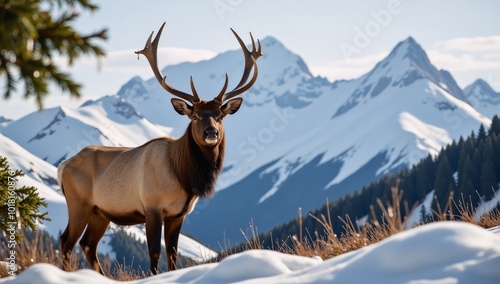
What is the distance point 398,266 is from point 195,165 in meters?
6.11

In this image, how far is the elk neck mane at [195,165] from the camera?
11.2m

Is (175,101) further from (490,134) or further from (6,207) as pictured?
(490,134)

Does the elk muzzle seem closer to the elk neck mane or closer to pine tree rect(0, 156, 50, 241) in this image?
the elk neck mane

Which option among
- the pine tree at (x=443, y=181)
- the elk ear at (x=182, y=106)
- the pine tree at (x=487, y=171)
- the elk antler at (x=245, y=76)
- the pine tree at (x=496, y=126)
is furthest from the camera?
the pine tree at (x=443, y=181)

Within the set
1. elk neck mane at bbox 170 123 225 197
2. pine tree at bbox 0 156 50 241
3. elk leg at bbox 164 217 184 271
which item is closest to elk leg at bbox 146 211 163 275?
elk leg at bbox 164 217 184 271

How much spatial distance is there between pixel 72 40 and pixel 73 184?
6.94m

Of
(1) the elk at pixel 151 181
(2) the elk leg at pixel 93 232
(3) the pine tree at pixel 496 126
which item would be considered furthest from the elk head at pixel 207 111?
(3) the pine tree at pixel 496 126

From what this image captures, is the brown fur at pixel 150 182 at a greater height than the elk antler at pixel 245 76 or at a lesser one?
lesser

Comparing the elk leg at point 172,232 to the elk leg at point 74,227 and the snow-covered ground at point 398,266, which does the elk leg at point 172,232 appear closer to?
the elk leg at point 74,227

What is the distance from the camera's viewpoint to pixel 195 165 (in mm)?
11297

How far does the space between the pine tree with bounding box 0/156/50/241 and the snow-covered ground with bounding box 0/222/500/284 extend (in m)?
4.39

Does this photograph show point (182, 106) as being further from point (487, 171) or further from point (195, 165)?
point (487, 171)

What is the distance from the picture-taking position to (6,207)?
10562 millimetres

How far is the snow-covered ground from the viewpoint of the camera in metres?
5.33
